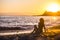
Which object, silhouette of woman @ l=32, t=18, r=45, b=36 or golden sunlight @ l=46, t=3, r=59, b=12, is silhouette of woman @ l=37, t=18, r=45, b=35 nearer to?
silhouette of woman @ l=32, t=18, r=45, b=36

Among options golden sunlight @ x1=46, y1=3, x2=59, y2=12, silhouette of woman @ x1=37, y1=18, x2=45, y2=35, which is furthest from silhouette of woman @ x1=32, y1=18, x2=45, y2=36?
golden sunlight @ x1=46, y1=3, x2=59, y2=12

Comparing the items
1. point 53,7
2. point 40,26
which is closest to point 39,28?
point 40,26

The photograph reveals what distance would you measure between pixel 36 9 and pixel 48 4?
0.54ft

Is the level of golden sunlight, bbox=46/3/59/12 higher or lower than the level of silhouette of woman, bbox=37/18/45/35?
higher

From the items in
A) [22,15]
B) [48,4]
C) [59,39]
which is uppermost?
[48,4]

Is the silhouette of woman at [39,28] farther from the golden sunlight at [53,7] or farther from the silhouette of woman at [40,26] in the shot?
the golden sunlight at [53,7]

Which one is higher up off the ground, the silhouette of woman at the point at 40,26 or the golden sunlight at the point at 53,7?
the golden sunlight at the point at 53,7

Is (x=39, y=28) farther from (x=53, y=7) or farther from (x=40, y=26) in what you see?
(x=53, y=7)

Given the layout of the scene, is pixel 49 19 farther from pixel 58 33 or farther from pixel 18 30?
pixel 18 30

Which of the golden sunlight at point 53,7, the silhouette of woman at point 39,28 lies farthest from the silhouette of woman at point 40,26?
the golden sunlight at point 53,7

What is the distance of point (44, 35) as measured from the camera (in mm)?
1913

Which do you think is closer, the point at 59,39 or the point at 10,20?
the point at 59,39

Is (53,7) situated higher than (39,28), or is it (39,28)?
(53,7)

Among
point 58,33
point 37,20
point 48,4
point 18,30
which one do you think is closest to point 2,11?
point 18,30
